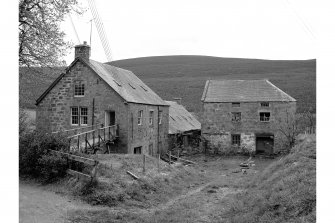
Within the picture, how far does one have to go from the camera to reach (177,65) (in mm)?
91938

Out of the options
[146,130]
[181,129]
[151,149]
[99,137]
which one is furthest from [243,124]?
[99,137]

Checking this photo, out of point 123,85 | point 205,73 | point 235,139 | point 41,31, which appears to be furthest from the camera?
point 205,73

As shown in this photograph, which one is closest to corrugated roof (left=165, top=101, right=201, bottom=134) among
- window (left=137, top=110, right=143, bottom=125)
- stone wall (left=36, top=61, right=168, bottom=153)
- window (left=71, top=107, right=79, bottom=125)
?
window (left=137, top=110, right=143, bottom=125)

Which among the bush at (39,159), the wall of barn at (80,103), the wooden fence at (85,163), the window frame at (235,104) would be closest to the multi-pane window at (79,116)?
the wall of barn at (80,103)

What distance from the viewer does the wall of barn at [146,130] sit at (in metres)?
21.8

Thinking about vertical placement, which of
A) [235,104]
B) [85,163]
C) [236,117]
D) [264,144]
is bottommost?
[264,144]

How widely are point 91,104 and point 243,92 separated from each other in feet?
52.5

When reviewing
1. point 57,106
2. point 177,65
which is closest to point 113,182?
point 57,106

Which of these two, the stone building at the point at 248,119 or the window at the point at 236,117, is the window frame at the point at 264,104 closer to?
the stone building at the point at 248,119

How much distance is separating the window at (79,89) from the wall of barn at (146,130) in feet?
11.8

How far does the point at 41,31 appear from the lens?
10594 millimetres

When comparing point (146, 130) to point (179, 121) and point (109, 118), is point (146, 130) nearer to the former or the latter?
point (109, 118)
